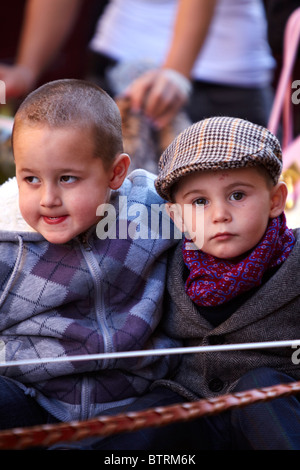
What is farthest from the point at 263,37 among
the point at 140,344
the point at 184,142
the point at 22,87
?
the point at 140,344

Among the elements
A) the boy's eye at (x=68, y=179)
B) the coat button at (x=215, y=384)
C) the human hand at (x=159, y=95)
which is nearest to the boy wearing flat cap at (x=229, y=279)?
the coat button at (x=215, y=384)

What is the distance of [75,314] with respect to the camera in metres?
0.89

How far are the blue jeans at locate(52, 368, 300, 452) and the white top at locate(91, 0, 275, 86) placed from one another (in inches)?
43.6

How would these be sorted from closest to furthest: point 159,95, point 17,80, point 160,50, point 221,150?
point 221,150, point 159,95, point 17,80, point 160,50

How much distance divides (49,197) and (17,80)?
97cm

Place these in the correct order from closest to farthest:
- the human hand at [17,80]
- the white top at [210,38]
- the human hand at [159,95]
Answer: the human hand at [159,95], the human hand at [17,80], the white top at [210,38]

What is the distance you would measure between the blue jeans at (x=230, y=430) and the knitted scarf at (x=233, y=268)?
0.37 ft

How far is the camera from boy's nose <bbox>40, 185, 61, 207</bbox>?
803 mm

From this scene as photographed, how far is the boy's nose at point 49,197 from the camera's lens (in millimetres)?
803

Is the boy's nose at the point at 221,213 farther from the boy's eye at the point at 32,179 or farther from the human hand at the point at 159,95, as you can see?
the human hand at the point at 159,95

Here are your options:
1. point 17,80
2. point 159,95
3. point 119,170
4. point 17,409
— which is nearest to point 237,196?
point 119,170

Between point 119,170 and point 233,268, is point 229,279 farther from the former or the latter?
point 119,170

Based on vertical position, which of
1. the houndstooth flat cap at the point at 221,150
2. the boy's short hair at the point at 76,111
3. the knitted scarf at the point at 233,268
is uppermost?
the boy's short hair at the point at 76,111

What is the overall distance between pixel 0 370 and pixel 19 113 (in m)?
0.35
